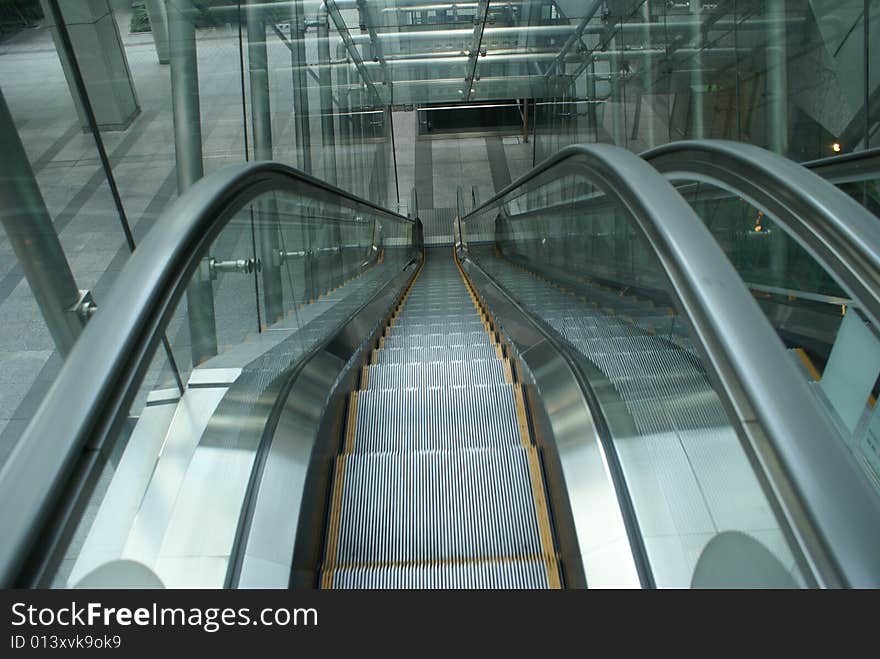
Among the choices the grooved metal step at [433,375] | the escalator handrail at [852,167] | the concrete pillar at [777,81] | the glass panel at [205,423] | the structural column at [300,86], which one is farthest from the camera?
the structural column at [300,86]

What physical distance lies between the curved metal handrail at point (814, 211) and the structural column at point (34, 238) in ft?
8.44

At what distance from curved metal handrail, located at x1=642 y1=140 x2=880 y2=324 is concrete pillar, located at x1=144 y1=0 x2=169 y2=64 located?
3.44 meters

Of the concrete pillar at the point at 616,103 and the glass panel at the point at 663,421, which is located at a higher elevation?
the concrete pillar at the point at 616,103

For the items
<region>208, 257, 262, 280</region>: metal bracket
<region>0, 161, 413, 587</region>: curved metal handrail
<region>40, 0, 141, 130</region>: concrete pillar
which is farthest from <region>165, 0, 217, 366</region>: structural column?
<region>0, 161, 413, 587</region>: curved metal handrail

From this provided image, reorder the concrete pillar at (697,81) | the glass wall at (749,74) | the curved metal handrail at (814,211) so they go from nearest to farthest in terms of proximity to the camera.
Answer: the curved metal handrail at (814,211), the glass wall at (749,74), the concrete pillar at (697,81)

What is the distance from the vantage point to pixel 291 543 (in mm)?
1935

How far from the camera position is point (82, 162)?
3.03 meters

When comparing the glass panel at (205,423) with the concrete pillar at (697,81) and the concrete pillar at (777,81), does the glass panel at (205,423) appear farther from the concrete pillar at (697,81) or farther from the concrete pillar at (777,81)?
the concrete pillar at (697,81)

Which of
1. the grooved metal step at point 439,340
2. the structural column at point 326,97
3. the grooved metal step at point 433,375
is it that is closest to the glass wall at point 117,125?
the grooved metal step at point 439,340

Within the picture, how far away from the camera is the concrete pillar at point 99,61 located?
9.85 ft

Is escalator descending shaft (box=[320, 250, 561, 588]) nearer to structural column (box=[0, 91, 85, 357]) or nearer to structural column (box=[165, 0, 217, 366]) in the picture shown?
structural column (box=[0, 91, 85, 357])

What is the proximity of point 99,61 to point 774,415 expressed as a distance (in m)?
3.44

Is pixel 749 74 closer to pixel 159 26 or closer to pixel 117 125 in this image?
pixel 159 26

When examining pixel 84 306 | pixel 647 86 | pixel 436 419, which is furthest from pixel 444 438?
pixel 647 86
